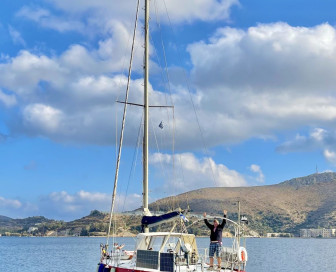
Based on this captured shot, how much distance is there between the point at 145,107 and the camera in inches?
1447

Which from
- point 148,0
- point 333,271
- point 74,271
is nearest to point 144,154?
point 148,0

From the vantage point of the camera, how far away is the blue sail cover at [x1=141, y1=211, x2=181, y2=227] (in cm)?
3084

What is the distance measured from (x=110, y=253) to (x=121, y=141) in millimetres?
8848

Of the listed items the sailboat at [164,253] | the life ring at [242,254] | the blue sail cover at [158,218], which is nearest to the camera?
the sailboat at [164,253]

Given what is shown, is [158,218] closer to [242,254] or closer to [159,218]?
[159,218]

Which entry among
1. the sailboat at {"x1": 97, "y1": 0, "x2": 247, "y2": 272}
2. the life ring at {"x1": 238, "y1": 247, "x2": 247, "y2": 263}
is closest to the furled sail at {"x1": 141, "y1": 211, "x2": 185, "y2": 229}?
the sailboat at {"x1": 97, "y1": 0, "x2": 247, "y2": 272}

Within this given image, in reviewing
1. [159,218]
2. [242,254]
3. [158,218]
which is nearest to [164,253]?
[242,254]

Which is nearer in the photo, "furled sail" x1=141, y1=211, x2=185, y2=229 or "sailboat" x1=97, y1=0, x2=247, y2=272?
"sailboat" x1=97, y1=0, x2=247, y2=272

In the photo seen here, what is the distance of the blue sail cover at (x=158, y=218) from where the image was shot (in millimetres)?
30844

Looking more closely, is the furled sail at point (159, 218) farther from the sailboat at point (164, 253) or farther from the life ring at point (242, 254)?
the life ring at point (242, 254)

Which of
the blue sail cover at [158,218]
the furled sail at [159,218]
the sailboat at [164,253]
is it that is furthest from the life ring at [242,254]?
the blue sail cover at [158,218]

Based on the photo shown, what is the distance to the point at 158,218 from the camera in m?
32.5

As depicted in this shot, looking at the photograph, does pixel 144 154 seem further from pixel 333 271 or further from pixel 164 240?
pixel 333 271

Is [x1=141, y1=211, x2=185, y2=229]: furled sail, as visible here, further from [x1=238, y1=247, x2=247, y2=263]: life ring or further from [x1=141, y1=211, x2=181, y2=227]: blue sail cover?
[x1=238, y1=247, x2=247, y2=263]: life ring
